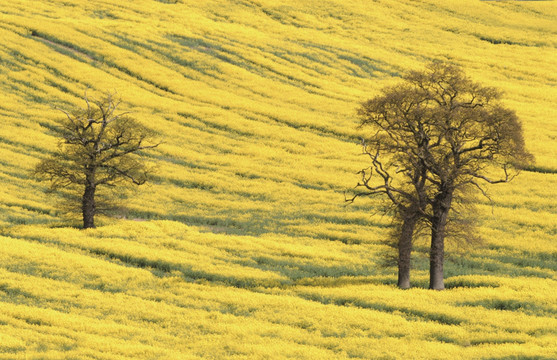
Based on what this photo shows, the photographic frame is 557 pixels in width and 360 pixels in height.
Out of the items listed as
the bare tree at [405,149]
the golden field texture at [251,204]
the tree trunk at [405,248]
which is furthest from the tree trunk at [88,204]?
the tree trunk at [405,248]

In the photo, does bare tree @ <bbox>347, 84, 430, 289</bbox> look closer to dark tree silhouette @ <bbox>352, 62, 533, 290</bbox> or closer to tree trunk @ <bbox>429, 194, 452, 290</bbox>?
dark tree silhouette @ <bbox>352, 62, 533, 290</bbox>

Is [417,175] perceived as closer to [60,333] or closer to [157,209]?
[60,333]

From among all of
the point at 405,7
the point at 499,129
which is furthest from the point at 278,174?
the point at 405,7

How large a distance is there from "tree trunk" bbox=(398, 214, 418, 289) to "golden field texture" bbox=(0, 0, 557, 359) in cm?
82

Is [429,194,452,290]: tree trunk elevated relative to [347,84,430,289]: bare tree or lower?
lower

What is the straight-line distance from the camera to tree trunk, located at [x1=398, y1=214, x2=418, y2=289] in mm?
32284

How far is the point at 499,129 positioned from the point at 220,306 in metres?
12.0

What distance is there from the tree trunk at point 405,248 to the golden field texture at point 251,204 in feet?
2.67

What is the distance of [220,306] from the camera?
92.9 ft

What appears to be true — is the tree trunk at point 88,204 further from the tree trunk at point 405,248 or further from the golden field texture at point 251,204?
the tree trunk at point 405,248

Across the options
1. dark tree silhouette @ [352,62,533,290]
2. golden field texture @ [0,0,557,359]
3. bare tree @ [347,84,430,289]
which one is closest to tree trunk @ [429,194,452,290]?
dark tree silhouette @ [352,62,533,290]

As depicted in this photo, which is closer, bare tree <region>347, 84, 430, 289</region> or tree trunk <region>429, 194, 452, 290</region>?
bare tree <region>347, 84, 430, 289</region>

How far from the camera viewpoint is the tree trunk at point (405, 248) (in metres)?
32.3

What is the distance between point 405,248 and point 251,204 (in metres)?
18.4
